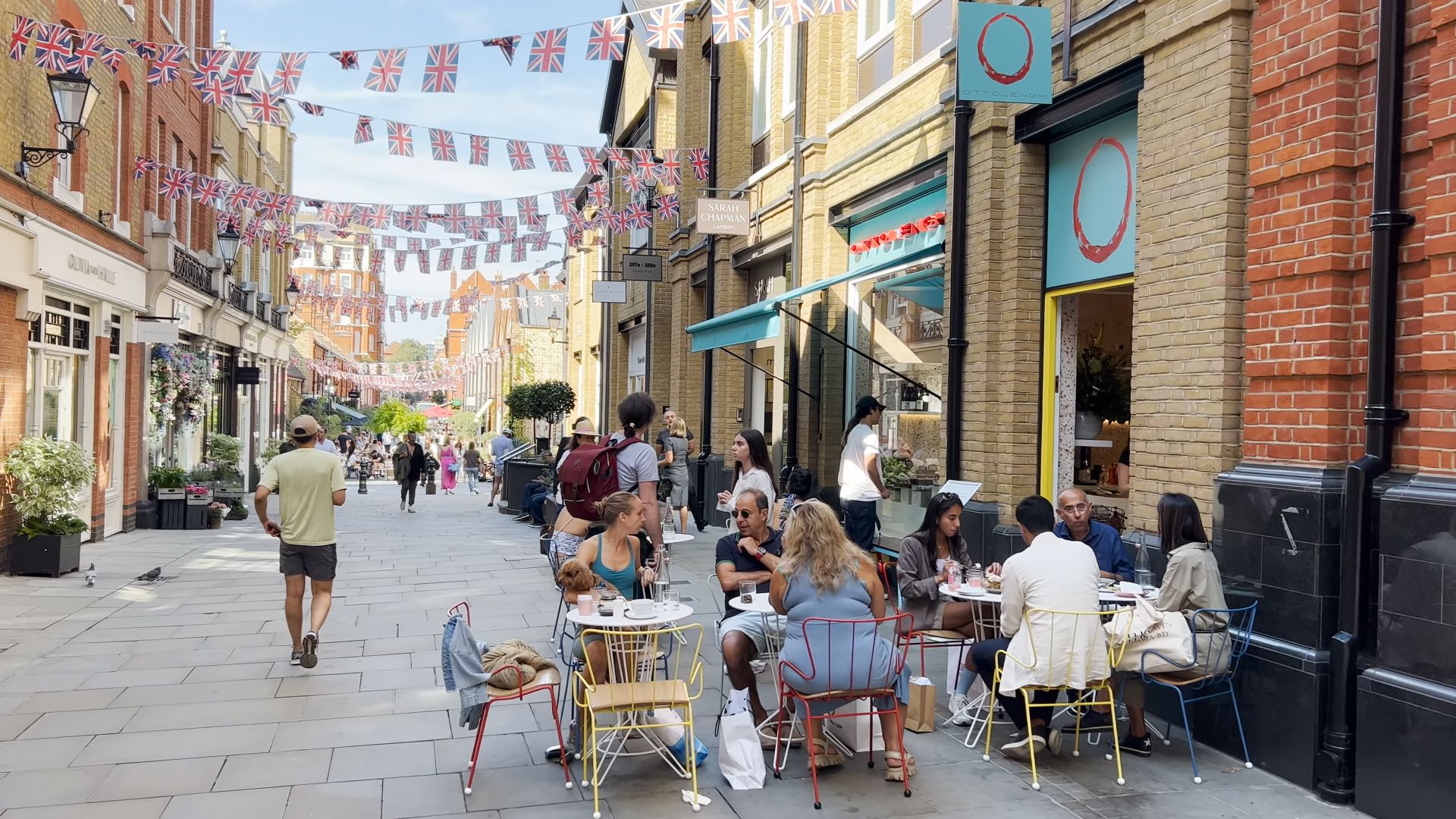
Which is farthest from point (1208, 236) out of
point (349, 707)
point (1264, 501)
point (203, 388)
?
point (203, 388)

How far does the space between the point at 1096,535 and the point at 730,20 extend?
5.24 m

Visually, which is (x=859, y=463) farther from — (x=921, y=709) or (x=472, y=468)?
(x=472, y=468)

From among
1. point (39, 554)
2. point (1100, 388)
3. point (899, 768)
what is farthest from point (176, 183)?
point (899, 768)

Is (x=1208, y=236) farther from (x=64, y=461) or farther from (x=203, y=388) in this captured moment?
(x=203, y=388)

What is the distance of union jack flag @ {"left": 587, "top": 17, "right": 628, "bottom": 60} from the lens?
9.38m

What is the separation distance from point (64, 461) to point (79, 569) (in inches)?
51.5

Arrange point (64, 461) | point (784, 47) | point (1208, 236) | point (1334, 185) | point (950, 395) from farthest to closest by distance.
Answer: point (784, 47) < point (64, 461) < point (950, 395) < point (1208, 236) < point (1334, 185)

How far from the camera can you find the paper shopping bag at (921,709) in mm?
5746

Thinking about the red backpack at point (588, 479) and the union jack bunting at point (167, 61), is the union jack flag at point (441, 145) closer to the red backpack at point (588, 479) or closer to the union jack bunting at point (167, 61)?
the union jack bunting at point (167, 61)

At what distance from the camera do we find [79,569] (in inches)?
450

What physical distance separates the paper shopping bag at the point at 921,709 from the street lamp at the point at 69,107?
1050 cm

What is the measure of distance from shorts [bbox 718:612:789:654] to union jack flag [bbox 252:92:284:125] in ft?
26.5

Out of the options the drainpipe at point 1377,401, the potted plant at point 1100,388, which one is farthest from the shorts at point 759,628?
the potted plant at point 1100,388

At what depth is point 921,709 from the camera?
5.76 meters
